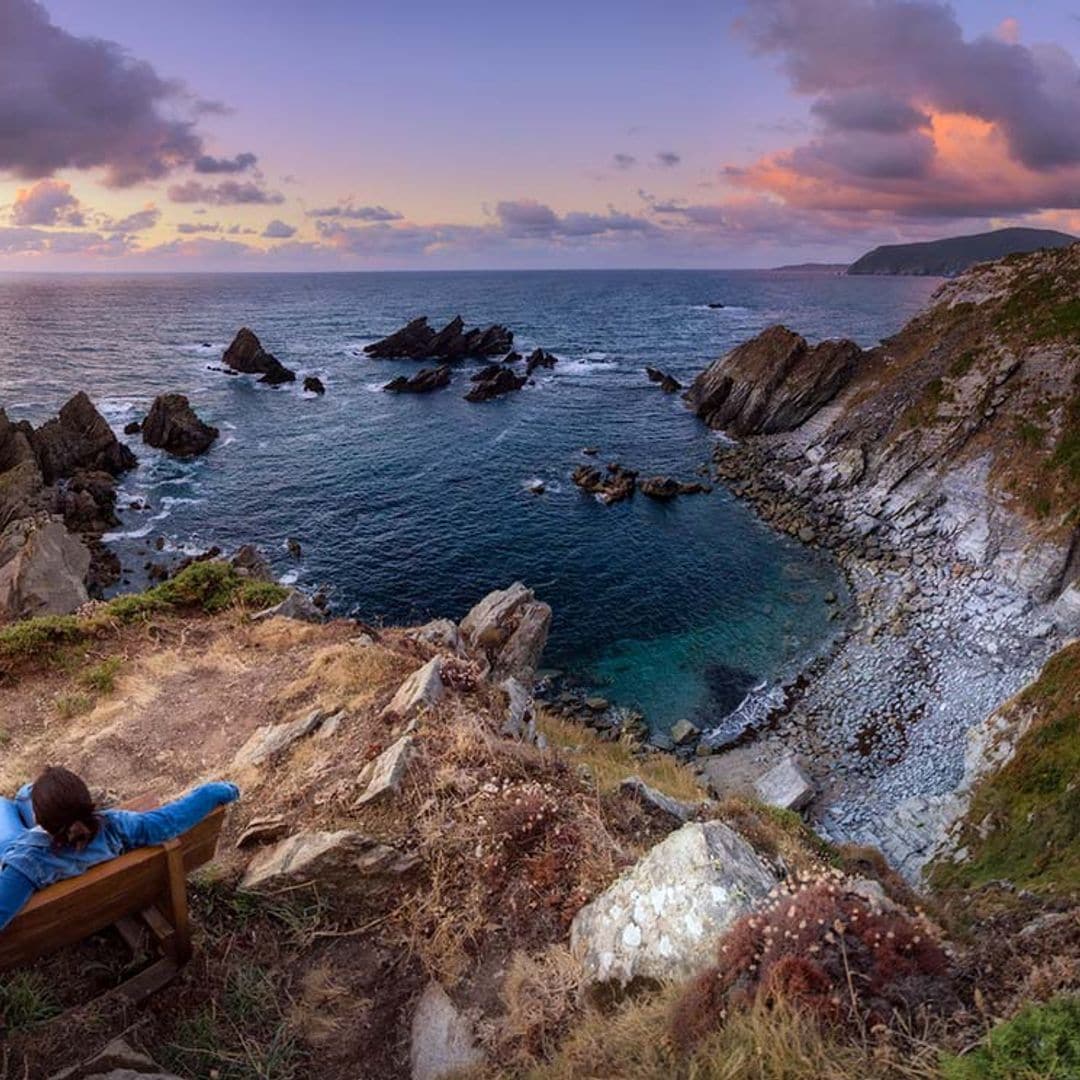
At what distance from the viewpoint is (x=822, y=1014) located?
468 centimetres

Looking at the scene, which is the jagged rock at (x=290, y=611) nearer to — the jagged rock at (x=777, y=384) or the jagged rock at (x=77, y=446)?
the jagged rock at (x=77, y=446)

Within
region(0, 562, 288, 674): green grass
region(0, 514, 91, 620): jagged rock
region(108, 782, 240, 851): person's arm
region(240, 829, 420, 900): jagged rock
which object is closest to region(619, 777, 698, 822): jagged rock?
region(240, 829, 420, 900): jagged rock

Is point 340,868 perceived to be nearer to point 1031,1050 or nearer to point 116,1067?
point 116,1067

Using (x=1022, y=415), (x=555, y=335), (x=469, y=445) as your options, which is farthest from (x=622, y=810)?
(x=555, y=335)

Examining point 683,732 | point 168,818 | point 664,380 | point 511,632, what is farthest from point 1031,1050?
point 664,380

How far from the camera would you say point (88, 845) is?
5.66 metres

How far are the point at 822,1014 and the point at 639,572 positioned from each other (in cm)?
3681

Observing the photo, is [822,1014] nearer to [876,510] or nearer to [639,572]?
[639,572]

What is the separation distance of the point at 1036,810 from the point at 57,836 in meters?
22.3

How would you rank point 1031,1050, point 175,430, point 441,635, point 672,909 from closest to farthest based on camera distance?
1. point 1031,1050
2. point 672,909
3. point 441,635
4. point 175,430

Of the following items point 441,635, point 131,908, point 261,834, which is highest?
point 131,908

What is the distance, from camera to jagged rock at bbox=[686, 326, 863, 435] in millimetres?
61875

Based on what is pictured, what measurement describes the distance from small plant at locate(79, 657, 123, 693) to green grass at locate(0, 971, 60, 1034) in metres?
9.51

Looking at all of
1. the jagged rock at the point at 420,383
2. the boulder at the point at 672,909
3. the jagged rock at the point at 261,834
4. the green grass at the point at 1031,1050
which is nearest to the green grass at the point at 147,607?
the jagged rock at the point at 261,834
